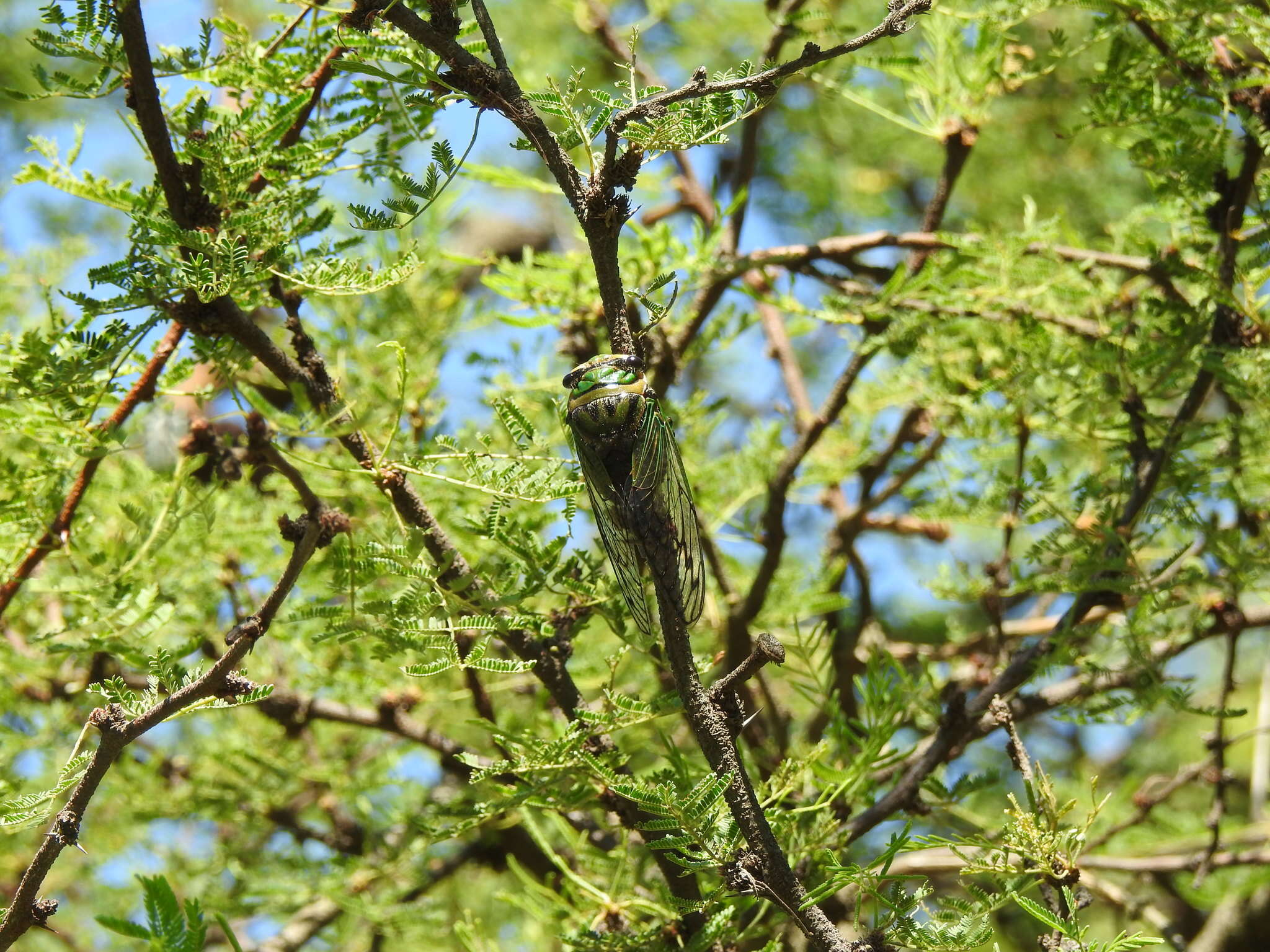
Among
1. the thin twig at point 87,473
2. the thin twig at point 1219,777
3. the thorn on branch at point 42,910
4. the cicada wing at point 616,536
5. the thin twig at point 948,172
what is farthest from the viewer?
the thin twig at point 948,172

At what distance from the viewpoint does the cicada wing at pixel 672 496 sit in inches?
41.2

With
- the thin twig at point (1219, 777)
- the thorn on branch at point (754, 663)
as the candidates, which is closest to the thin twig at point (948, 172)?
the thin twig at point (1219, 777)

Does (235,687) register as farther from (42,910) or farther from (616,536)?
(616,536)

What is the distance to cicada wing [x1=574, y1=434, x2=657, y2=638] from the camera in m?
1.07

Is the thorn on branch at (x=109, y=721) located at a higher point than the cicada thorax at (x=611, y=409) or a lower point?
lower

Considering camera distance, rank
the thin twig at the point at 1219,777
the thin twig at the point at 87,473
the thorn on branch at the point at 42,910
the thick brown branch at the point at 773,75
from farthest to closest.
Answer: the thin twig at the point at 1219,777, the thin twig at the point at 87,473, the thorn on branch at the point at 42,910, the thick brown branch at the point at 773,75

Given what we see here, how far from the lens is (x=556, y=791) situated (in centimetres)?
114

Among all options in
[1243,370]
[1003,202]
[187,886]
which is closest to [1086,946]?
[1243,370]

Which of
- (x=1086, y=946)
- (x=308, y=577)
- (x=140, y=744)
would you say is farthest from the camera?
(x=140, y=744)

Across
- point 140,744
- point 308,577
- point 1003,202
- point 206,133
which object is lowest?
point 140,744

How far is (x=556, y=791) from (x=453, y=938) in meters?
1.30

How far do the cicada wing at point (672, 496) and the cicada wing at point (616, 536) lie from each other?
0.03 m

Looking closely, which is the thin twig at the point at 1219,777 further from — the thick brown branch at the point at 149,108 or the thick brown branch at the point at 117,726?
the thick brown branch at the point at 149,108

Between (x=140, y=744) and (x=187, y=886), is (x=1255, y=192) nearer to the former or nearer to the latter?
(x=140, y=744)
